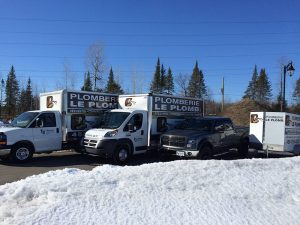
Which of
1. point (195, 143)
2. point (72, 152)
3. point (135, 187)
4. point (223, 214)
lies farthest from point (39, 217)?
point (72, 152)

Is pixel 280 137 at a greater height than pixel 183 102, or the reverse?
pixel 183 102

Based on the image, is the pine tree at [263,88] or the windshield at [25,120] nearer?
the windshield at [25,120]

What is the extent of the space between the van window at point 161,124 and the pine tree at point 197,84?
76.2 meters

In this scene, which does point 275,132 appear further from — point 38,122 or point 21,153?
point 21,153

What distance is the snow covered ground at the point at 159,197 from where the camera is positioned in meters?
5.39

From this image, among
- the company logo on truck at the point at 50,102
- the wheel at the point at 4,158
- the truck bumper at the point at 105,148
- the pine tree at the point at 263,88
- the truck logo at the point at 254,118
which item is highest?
the pine tree at the point at 263,88

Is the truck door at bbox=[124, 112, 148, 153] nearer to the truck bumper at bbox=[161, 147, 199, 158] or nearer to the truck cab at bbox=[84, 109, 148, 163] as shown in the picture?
the truck cab at bbox=[84, 109, 148, 163]

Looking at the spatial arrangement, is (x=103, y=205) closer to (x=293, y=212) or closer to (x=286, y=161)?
(x=293, y=212)

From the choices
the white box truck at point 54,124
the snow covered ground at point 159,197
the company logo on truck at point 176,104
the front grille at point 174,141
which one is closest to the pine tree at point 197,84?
the company logo on truck at point 176,104

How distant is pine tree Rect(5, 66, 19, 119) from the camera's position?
87375 millimetres

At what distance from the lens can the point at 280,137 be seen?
54.5 feet

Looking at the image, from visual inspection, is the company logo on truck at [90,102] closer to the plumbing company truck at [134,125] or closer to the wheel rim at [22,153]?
the plumbing company truck at [134,125]

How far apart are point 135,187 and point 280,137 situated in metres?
11.7

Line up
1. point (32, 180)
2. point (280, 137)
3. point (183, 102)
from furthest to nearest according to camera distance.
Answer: point (183, 102), point (280, 137), point (32, 180)
